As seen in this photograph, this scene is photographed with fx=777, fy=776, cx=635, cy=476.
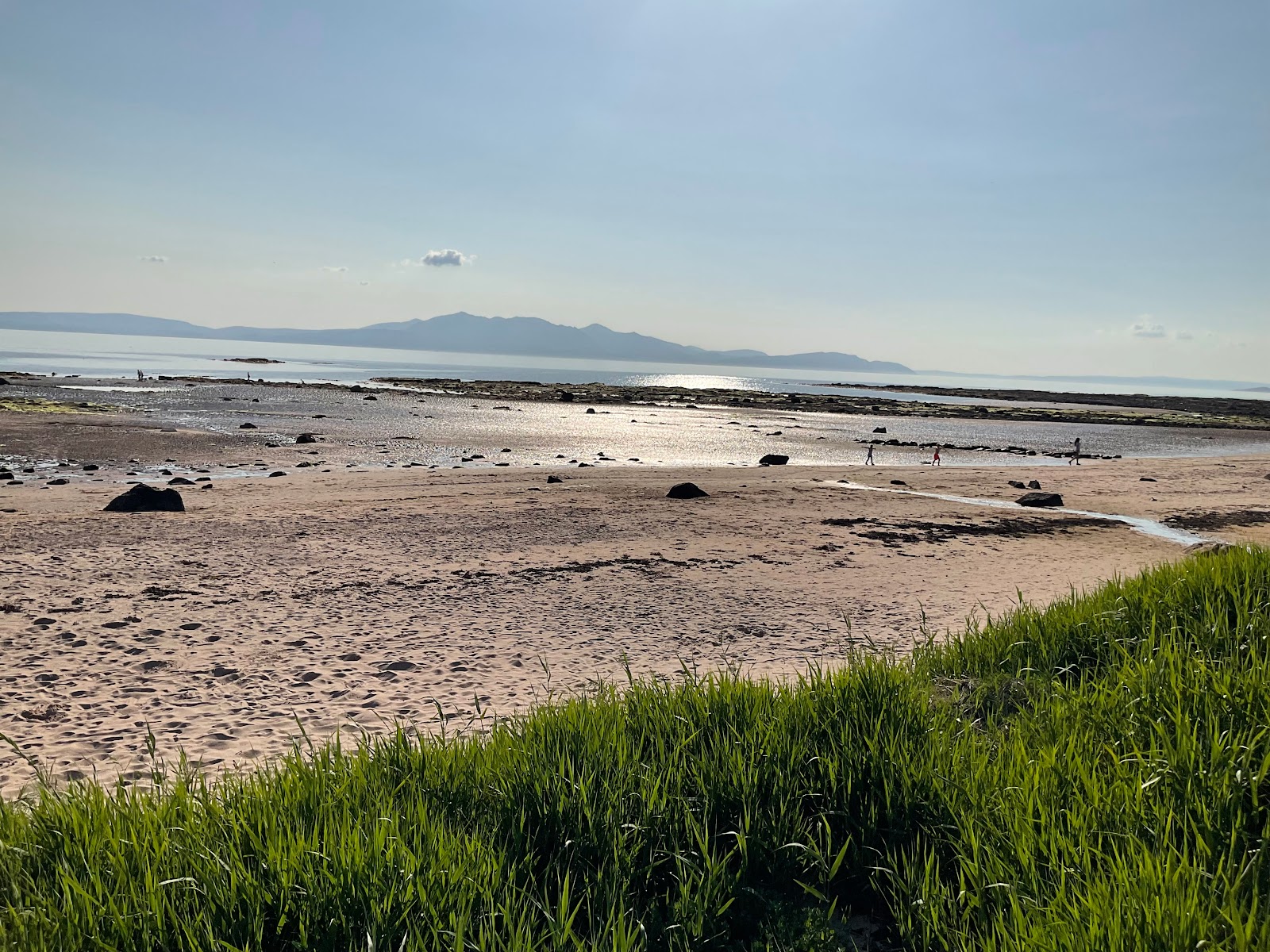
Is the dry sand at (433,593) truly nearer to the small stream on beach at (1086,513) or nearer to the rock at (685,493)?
the rock at (685,493)

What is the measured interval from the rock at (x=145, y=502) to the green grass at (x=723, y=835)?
45.4ft

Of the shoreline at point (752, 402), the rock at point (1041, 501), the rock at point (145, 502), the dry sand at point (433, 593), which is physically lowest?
the dry sand at point (433, 593)

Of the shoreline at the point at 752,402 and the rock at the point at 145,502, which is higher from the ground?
the shoreline at the point at 752,402

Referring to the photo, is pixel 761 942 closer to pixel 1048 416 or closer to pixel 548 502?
pixel 548 502

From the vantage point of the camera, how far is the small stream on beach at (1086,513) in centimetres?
1577

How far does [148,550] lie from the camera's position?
476 inches

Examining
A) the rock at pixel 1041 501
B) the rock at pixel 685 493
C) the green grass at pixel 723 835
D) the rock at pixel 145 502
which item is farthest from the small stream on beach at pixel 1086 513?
the rock at pixel 145 502

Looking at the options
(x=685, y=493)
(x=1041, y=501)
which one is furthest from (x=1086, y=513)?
(x=685, y=493)

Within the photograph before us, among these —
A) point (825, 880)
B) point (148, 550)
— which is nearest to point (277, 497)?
point (148, 550)

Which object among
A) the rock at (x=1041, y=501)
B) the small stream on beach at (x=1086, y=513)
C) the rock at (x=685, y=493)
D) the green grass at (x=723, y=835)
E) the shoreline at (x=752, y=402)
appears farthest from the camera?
the shoreline at (x=752, y=402)

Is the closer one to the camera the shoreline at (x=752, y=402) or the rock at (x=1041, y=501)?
the rock at (x=1041, y=501)

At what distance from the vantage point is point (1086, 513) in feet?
60.7

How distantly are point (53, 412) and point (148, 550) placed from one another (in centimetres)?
3481

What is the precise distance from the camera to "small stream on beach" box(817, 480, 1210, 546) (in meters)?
15.8
